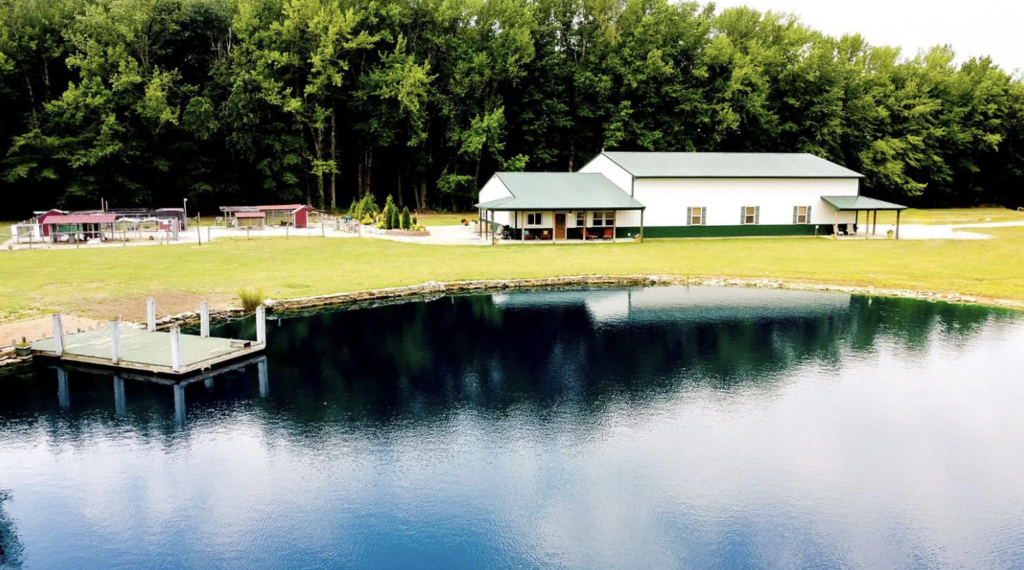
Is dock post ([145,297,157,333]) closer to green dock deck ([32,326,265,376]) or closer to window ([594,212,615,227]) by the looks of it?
green dock deck ([32,326,265,376])

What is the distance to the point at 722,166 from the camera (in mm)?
46125

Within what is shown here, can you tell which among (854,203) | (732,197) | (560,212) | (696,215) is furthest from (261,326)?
(854,203)

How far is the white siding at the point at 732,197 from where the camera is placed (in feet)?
145

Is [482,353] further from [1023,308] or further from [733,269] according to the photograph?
[1023,308]

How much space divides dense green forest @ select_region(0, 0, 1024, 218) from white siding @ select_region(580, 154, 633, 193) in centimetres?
1266

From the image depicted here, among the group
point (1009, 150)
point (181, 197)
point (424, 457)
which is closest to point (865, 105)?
point (1009, 150)

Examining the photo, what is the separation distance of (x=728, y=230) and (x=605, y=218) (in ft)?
27.6

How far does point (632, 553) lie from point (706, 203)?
125ft

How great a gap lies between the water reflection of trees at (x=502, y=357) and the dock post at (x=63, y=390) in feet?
0.67

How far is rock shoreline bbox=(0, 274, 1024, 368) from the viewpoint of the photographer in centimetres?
2441

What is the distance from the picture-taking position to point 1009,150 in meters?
76.9

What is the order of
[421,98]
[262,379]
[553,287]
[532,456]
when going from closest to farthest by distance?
[532,456] → [262,379] → [553,287] → [421,98]

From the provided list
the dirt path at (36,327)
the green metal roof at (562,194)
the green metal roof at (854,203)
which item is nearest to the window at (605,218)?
the green metal roof at (562,194)

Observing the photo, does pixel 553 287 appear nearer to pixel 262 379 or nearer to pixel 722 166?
pixel 262 379
